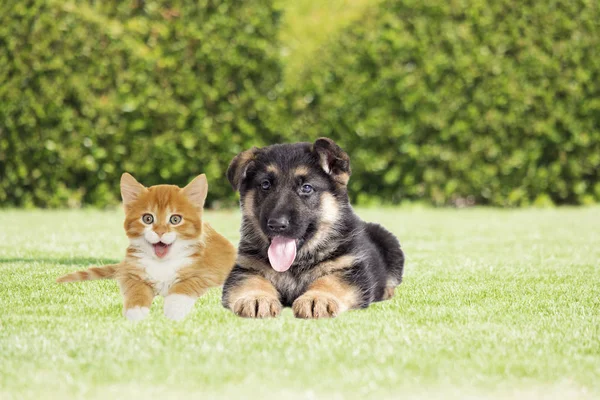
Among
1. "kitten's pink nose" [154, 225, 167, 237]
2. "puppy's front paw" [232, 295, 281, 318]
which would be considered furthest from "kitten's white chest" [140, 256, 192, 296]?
"puppy's front paw" [232, 295, 281, 318]

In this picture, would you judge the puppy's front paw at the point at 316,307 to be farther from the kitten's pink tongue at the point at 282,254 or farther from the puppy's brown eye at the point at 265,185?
the puppy's brown eye at the point at 265,185

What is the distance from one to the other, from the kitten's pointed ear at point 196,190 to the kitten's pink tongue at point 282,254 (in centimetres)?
71

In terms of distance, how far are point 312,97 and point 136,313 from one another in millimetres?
7456

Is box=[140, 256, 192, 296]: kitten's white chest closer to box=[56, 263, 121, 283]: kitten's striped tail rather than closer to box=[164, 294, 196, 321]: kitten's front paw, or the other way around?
box=[164, 294, 196, 321]: kitten's front paw

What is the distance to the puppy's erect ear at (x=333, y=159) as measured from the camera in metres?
4.87

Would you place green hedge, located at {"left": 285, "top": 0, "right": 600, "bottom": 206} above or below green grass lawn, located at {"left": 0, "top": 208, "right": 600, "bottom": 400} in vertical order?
above

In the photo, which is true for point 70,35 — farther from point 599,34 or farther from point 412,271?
point 599,34

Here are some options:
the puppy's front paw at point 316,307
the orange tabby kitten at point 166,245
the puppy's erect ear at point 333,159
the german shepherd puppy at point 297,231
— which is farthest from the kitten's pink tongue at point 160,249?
the puppy's erect ear at point 333,159

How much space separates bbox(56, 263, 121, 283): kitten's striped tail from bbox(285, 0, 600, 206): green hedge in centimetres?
605

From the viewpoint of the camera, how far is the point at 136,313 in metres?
4.60

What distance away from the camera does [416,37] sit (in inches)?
464

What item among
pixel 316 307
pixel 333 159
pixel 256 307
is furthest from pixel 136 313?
pixel 333 159

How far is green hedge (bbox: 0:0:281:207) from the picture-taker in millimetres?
11055

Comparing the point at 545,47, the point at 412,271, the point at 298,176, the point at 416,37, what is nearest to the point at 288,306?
the point at 298,176
